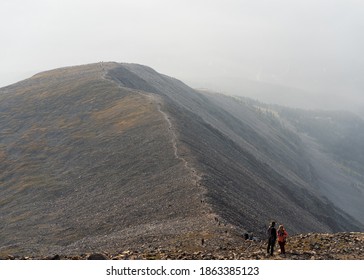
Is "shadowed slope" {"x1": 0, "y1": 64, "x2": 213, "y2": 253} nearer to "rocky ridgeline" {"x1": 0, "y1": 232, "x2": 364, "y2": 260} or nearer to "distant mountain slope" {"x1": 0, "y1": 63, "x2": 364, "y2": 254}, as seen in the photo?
"distant mountain slope" {"x1": 0, "y1": 63, "x2": 364, "y2": 254}

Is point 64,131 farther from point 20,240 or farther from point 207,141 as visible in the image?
point 20,240

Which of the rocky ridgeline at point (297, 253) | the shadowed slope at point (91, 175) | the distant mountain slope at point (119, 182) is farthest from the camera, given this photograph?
the shadowed slope at point (91, 175)

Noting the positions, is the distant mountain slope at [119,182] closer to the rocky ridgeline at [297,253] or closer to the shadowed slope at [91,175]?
the shadowed slope at [91,175]

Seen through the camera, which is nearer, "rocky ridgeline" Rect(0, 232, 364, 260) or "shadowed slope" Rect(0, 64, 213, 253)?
"rocky ridgeline" Rect(0, 232, 364, 260)

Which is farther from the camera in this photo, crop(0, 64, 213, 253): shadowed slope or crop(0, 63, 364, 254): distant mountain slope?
crop(0, 64, 213, 253): shadowed slope

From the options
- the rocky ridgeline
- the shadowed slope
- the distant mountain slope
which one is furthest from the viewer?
the shadowed slope

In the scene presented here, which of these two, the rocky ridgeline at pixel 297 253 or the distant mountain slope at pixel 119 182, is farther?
the distant mountain slope at pixel 119 182

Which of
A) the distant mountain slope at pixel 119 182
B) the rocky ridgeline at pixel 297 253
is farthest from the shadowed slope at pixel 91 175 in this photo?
the rocky ridgeline at pixel 297 253

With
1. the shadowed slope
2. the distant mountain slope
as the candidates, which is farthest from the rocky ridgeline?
the shadowed slope

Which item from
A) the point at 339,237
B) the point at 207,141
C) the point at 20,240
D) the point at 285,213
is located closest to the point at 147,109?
the point at 207,141

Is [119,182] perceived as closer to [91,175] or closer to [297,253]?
[91,175]

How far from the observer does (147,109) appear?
388 ft

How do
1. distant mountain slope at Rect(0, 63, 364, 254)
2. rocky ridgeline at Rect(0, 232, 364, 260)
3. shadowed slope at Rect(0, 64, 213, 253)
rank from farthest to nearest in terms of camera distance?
shadowed slope at Rect(0, 64, 213, 253)
distant mountain slope at Rect(0, 63, 364, 254)
rocky ridgeline at Rect(0, 232, 364, 260)
